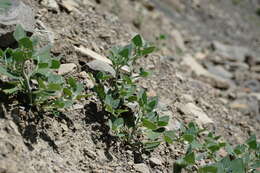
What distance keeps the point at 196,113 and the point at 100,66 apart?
3.73 feet

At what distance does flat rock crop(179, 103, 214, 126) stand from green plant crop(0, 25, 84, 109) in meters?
1.33

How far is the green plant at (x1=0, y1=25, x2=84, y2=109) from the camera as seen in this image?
7.21 ft

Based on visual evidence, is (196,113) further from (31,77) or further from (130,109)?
(31,77)

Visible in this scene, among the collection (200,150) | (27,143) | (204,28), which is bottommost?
(204,28)

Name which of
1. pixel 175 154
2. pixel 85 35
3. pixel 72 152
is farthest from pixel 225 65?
pixel 72 152

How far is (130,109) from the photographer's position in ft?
8.99

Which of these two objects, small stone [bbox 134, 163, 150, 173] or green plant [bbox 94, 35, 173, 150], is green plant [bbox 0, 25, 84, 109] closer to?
green plant [bbox 94, 35, 173, 150]

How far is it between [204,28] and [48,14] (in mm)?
6212

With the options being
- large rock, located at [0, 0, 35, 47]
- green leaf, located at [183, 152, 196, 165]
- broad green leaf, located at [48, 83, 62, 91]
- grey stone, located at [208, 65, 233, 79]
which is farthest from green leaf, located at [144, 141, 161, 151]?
grey stone, located at [208, 65, 233, 79]

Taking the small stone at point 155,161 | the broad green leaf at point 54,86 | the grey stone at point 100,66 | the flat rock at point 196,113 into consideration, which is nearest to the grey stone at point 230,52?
the flat rock at point 196,113

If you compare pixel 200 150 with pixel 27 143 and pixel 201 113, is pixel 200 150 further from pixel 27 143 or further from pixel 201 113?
pixel 27 143

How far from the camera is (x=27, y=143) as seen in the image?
215 cm

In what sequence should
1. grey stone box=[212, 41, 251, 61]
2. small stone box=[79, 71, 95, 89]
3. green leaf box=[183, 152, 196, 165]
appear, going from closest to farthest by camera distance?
green leaf box=[183, 152, 196, 165], small stone box=[79, 71, 95, 89], grey stone box=[212, 41, 251, 61]

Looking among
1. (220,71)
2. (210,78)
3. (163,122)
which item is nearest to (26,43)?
(163,122)
